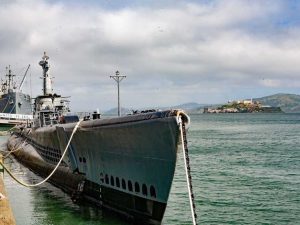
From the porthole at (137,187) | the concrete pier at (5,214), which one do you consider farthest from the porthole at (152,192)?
the concrete pier at (5,214)

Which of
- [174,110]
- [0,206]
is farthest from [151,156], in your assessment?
[0,206]

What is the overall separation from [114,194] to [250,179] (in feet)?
42.3

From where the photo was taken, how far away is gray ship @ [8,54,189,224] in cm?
1533

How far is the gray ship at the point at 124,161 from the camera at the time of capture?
1533 centimetres

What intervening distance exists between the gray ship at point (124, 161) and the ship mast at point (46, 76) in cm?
1699

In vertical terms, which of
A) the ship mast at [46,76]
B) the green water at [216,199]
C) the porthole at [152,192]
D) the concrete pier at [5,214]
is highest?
the ship mast at [46,76]

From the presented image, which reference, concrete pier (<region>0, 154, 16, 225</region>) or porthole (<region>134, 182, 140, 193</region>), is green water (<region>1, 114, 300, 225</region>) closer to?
porthole (<region>134, 182, 140, 193</region>)

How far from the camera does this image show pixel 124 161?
18.3 meters

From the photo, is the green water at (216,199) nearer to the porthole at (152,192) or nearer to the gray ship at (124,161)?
the gray ship at (124,161)

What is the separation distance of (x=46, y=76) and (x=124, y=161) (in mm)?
28748

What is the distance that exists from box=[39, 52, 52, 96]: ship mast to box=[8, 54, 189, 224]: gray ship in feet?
55.7

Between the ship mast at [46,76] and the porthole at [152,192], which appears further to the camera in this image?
the ship mast at [46,76]

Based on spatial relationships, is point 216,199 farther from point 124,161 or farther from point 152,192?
point 152,192

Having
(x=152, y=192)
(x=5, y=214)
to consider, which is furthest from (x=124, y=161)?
(x=5, y=214)
